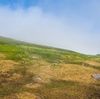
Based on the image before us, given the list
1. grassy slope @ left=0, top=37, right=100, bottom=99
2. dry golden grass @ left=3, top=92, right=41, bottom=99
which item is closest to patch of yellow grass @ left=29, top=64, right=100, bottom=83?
grassy slope @ left=0, top=37, right=100, bottom=99

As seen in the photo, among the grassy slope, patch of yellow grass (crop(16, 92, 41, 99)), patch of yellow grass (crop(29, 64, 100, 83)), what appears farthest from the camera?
patch of yellow grass (crop(29, 64, 100, 83))

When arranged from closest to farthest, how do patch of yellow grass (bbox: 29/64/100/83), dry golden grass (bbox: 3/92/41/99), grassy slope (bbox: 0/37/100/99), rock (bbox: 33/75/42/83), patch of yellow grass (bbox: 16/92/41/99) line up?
dry golden grass (bbox: 3/92/41/99) → patch of yellow grass (bbox: 16/92/41/99) → grassy slope (bbox: 0/37/100/99) → rock (bbox: 33/75/42/83) → patch of yellow grass (bbox: 29/64/100/83)

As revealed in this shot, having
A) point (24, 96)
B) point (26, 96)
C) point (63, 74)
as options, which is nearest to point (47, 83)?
point (63, 74)

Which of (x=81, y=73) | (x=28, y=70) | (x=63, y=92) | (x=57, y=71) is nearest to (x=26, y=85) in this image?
(x=63, y=92)

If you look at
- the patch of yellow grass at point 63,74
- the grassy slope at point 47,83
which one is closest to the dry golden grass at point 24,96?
the grassy slope at point 47,83

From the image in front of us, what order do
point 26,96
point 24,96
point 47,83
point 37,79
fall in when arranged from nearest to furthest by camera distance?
1. point 24,96
2. point 26,96
3. point 47,83
4. point 37,79

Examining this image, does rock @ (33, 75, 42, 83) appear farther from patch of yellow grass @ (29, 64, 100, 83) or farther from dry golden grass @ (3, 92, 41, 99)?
dry golden grass @ (3, 92, 41, 99)

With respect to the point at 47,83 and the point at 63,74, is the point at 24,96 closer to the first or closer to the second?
the point at 47,83

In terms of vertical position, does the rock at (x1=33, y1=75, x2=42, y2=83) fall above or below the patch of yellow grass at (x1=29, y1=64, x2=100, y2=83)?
below

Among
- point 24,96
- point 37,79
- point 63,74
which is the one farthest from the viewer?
point 63,74

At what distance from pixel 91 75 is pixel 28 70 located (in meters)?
19.3

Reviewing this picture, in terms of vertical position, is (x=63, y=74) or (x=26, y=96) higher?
(x=63, y=74)

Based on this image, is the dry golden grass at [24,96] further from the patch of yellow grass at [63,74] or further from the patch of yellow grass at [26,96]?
the patch of yellow grass at [63,74]

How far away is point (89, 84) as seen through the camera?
157 feet
